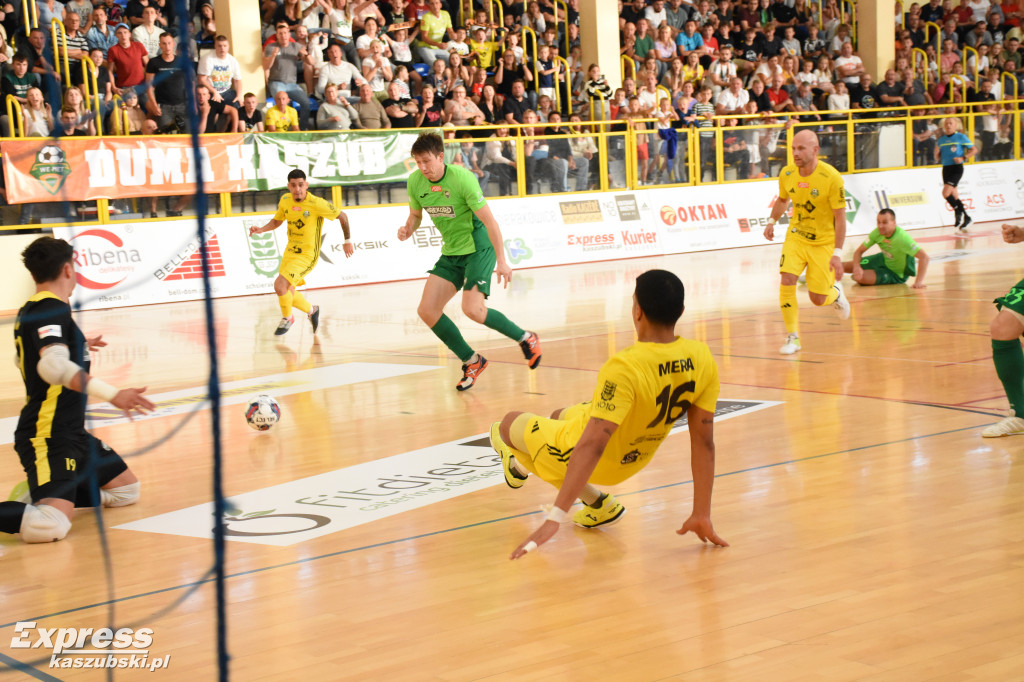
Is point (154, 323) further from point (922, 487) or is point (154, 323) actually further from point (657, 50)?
point (657, 50)

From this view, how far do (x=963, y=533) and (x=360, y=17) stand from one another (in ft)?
60.8

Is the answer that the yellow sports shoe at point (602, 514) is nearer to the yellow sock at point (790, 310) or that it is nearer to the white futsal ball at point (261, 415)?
the white futsal ball at point (261, 415)

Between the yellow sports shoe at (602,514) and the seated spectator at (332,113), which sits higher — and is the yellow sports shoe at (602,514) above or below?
below

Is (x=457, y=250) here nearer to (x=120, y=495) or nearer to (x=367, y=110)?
(x=120, y=495)

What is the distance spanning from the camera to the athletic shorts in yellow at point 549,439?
16.3 feet

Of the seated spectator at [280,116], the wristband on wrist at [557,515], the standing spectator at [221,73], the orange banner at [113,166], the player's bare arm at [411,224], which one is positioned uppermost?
the standing spectator at [221,73]

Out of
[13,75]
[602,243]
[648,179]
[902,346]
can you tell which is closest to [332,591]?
[902,346]

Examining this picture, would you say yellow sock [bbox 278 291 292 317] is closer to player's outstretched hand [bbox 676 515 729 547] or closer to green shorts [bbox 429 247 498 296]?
green shorts [bbox 429 247 498 296]

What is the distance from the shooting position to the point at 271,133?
62.4 ft

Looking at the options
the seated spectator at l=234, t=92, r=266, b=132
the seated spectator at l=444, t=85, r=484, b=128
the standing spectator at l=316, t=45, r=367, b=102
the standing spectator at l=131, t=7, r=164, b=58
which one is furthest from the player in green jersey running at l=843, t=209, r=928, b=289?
the standing spectator at l=131, t=7, r=164, b=58

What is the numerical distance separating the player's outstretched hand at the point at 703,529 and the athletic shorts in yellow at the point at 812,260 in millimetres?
6242

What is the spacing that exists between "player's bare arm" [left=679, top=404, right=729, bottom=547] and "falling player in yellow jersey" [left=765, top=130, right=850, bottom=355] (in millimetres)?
5748

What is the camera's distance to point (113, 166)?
17.5 m

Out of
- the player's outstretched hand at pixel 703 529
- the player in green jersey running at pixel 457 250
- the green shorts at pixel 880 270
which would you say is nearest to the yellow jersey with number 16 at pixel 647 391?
the player's outstretched hand at pixel 703 529
